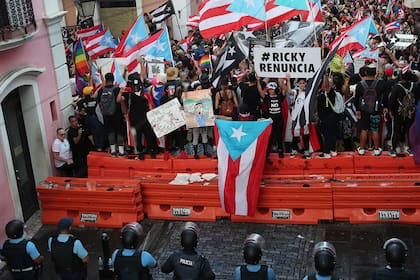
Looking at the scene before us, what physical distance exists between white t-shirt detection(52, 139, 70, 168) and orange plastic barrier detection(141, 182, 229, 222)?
2092mm

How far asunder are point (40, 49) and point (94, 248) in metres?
4.11

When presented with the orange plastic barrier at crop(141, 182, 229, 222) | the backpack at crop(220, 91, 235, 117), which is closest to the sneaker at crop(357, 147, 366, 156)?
the backpack at crop(220, 91, 235, 117)

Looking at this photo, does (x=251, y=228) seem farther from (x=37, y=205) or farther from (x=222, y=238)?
(x=37, y=205)

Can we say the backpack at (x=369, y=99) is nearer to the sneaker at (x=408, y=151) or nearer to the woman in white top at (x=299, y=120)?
the sneaker at (x=408, y=151)

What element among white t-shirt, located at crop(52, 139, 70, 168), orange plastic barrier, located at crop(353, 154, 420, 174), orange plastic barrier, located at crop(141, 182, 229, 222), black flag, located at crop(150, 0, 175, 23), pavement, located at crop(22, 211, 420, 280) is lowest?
pavement, located at crop(22, 211, 420, 280)

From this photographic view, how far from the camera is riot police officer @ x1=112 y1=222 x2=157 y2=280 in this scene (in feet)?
21.4

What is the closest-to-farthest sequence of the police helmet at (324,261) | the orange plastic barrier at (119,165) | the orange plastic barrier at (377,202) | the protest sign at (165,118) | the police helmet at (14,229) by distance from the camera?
the police helmet at (324,261), the police helmet at (14,229), the orange plastic barrier at (377,202), the protest sign at (165,118), the orange plastic barrier at (119,165)

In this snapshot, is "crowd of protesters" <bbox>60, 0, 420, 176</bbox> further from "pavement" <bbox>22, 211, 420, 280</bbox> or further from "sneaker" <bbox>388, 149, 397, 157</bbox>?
"pavement" <bbox>22, 211, 420, 280</bbox>

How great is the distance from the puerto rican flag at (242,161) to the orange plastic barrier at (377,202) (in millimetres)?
1365

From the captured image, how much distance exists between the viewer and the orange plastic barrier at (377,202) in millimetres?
9539

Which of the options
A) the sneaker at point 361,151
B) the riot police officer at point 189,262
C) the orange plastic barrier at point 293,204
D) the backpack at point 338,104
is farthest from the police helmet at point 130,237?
the sneaker at point 361,151

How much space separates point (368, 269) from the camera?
27.8ft

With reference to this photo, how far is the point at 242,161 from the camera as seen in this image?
982 cm

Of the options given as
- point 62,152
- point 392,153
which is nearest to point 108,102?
point 62,152
